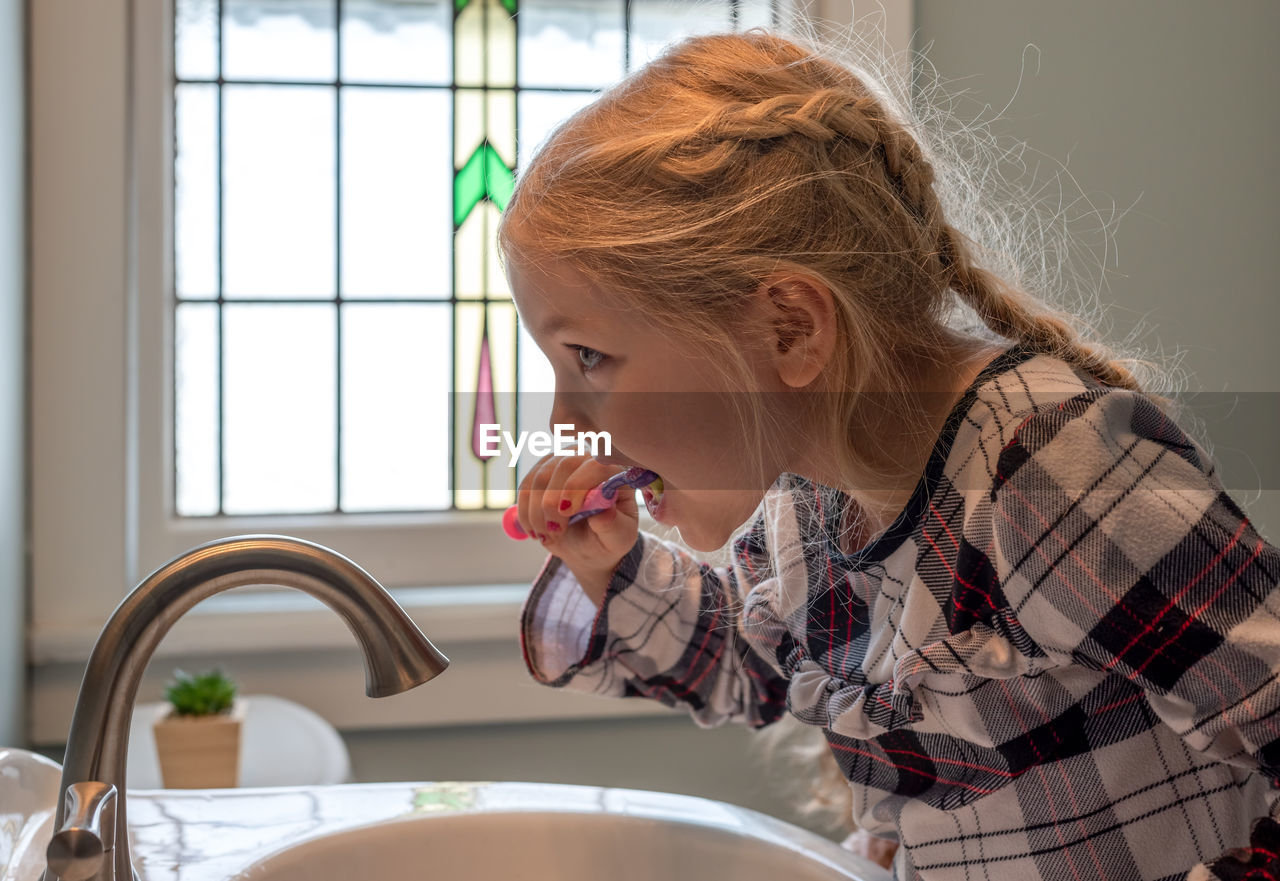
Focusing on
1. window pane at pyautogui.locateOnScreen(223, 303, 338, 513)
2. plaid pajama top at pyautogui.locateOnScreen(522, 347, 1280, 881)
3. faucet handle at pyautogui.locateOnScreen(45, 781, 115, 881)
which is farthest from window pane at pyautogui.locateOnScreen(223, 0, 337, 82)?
faucet handle at pyautogui.locateOnScreen(45, 781, 115, 881)

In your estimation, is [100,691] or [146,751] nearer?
[100,691]

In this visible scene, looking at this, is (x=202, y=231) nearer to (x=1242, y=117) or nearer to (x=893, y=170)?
(x=893, y=170)

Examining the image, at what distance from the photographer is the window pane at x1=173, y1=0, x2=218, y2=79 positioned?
1200 millimetres

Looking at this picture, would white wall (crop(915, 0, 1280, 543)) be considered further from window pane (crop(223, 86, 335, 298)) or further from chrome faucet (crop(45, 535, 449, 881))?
chrome faucet (crop(45, 535, 449, 881))

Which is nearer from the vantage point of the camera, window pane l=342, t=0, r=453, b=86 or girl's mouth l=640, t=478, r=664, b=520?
girl's mouth l=640, t=478, r=664, b=520

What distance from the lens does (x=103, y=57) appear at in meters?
1.10

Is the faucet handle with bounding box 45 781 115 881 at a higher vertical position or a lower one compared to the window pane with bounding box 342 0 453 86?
lower

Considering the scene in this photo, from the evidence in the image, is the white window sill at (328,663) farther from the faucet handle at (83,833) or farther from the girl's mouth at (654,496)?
the faucet handle at (83,833)

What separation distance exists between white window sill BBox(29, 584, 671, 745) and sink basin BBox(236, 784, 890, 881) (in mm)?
478

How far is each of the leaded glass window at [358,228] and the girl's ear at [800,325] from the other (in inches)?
26.6

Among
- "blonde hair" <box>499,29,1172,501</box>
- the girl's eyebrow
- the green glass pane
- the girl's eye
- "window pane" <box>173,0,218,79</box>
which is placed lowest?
the girl's eye

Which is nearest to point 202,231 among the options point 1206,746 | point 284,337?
point 284,337

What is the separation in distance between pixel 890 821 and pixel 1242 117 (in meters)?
0.99

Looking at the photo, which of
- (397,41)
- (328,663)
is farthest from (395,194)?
(328,663)
